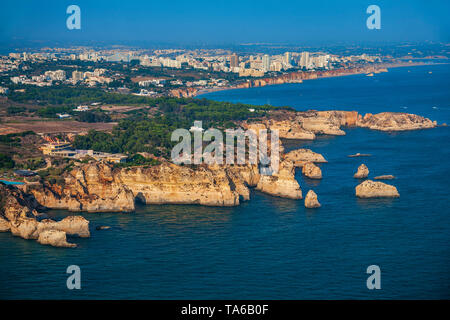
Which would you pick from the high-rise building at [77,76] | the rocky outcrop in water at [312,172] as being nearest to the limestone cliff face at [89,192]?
the rocky outcrop in water at [312,172]

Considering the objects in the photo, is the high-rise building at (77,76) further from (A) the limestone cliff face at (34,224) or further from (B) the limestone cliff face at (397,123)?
(A) the limestone cliff face at (34,224)

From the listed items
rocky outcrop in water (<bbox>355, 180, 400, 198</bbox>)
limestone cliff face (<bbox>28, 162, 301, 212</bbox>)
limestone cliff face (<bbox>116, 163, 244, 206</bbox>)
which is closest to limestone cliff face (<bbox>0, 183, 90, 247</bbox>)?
limestone cliff face (<bbox>28, 162, 301, 212</bbox>)

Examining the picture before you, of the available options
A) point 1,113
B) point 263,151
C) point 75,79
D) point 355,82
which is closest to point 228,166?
point 263,151

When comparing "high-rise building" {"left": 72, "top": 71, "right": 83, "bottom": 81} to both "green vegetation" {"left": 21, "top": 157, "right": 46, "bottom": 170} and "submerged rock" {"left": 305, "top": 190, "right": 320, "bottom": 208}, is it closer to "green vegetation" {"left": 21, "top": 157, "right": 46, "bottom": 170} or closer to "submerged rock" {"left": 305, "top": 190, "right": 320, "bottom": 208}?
"green vegetation" {"left": 21, "top": 157, "right": 46, "bottom": 170}

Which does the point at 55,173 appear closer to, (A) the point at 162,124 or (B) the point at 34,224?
(B) the point at 34,224
